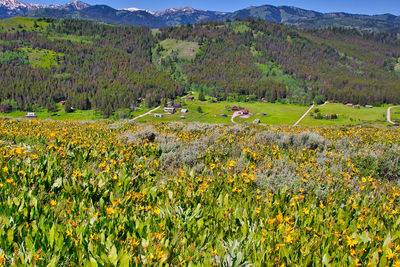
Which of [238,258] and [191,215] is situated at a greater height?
[238,258]

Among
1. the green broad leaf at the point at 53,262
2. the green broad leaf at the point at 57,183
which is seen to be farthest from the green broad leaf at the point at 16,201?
the green broad leaf at the point at 53,262

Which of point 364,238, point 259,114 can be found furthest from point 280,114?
point 364,238

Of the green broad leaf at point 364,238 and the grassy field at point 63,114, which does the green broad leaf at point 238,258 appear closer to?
the green broad leaf at point 364,238

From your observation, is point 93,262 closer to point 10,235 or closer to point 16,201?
point 10,235

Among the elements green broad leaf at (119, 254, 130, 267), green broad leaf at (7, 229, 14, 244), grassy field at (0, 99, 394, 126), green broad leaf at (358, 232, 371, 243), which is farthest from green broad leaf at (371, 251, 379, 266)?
grassy field at (0, 99, 394, 126)

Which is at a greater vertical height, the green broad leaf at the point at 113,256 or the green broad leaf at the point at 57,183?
the green broad leaf at the point at 113,256

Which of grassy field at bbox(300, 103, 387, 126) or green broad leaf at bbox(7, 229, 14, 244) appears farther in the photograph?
grassy field at bbox(300, 103, 387, 126)

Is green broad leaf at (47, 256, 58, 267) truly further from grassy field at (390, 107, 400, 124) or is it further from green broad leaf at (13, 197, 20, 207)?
grassy field at (390, 107, 400, 124)

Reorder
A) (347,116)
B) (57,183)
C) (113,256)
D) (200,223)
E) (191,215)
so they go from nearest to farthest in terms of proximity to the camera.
→ (113,256) → (200,223) → (191,215) → (57,183) → (347,116)

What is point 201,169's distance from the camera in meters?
5.56

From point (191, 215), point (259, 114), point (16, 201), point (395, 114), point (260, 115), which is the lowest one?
point (260, 115)

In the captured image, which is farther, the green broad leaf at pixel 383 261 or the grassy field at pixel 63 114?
the grassy field at pixel 63 114

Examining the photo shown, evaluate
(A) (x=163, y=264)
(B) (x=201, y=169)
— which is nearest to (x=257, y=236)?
(A) (x=163, y=264)

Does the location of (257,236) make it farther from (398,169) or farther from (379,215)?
(398,169)
